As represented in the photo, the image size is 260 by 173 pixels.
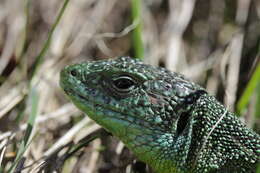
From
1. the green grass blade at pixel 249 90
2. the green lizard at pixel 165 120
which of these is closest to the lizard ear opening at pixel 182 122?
the green lizard at pixel 165 120

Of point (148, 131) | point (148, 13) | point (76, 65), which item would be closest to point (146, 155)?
point (148, 131)

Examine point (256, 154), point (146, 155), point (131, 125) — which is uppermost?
point (131, 125)

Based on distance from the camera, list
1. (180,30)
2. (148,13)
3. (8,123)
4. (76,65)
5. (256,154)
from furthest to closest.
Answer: (148,13) < (180,30) < (8,123) < (76,65) < (256,154)

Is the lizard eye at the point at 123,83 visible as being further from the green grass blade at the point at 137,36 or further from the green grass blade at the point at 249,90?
the green grass blade at the point at 137,36

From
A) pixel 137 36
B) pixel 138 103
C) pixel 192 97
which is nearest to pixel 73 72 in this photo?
pixel 138 103

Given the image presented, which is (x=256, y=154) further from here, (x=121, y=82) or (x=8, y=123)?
(x=8, y=123)

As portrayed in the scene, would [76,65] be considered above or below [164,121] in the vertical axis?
above
